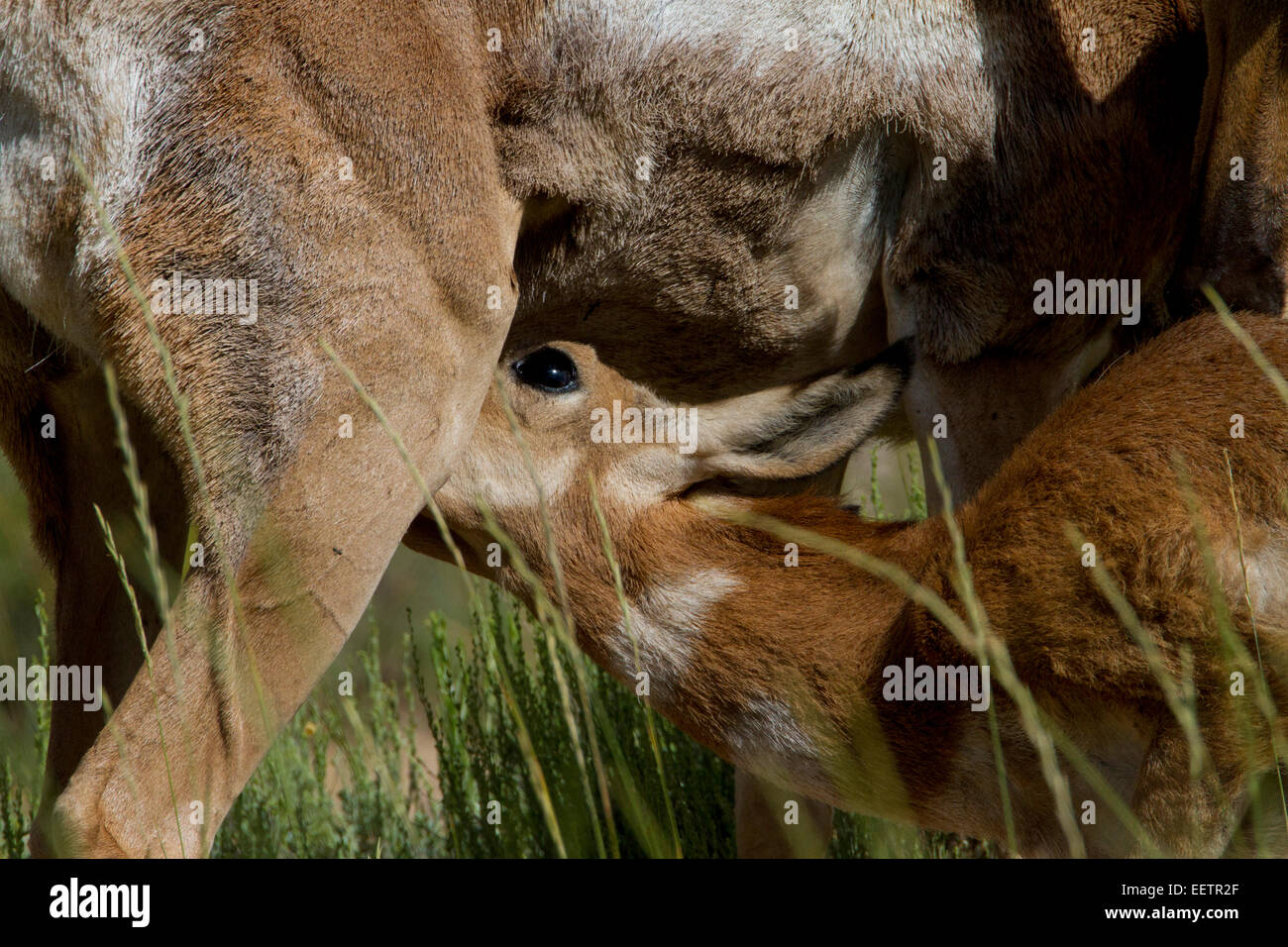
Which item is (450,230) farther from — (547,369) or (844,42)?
(844,42)

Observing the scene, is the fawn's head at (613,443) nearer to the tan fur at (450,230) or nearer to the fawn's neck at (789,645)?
the fawn's neck at (789,645)

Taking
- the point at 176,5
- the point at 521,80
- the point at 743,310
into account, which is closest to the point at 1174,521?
the point at 743,310

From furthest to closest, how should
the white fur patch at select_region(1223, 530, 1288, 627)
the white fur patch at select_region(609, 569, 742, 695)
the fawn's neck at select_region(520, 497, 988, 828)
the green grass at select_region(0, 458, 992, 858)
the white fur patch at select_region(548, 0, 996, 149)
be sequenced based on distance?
the green grass at select_region(0, 458, 992, 858), the white fur patch at select_region(609, 569, 742, 695), the white fur patch at select_region(548, 0, 996, 149), the fawn's neck at select_region(520, 497, 988, 828), the white fur patch at select_region(1223, 530, 1288, 627)

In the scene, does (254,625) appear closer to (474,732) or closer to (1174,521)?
(474,732)

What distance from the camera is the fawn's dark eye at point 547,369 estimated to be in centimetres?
388

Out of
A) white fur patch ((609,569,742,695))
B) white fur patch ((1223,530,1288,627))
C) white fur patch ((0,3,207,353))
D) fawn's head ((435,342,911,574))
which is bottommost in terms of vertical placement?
white fur patch ((1223,530,1288,627))

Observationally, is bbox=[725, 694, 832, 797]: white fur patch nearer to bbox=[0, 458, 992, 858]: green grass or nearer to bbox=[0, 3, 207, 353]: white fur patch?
bbox=[0, 458, 992, 858]: green grass

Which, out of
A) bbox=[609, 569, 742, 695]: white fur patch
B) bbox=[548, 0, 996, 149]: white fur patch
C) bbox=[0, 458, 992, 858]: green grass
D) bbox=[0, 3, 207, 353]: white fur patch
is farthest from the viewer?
bbox=[0, 458, 992, 858]: green grass

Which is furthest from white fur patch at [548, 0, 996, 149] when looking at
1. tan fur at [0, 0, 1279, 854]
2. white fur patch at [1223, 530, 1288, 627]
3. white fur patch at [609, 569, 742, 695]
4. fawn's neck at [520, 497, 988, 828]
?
white fur patch at [1223, 530, 1288, 627]

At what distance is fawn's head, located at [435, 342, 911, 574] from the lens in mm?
3826

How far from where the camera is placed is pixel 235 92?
3.09 meters

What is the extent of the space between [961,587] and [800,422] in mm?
1158

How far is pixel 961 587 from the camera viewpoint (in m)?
2.84

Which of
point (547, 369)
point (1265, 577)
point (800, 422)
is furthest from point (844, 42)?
point (1265, 577)
